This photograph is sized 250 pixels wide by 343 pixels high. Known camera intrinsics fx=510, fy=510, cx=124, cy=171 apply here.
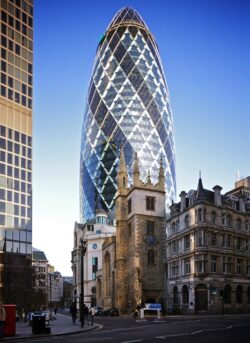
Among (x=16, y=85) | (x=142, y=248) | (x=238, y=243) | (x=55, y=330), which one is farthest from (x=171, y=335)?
(x=16, y=85)

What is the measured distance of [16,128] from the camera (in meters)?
98.9

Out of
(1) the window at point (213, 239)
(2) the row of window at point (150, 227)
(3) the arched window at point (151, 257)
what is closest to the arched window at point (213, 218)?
(1) the window at point (213, 239)

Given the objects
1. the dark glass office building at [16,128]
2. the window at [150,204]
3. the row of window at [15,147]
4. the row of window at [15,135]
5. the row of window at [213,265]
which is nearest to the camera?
the row of window at [213,265]

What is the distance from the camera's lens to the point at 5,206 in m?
93.7

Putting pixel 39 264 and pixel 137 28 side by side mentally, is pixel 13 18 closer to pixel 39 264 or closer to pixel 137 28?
pixel 137 28

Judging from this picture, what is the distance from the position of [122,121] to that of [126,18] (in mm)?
50477

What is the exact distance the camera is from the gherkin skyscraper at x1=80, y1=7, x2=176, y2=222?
148500mm

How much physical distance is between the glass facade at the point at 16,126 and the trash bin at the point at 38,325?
210ft

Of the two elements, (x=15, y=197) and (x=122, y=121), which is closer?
(x=15, y=197)

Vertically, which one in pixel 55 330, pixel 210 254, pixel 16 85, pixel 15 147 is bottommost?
pixel 55 330

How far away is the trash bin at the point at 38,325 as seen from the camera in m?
28.2

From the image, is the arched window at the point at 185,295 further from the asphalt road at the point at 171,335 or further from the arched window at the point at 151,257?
the asphalt road at the point at 171,335

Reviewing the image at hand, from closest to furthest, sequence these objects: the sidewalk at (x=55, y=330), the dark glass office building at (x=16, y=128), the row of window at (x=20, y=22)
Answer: the sidewalk at (x=55, y=330) < the dark glass office building at (x=16, y=128) < the row of window at (x=20, y=22)

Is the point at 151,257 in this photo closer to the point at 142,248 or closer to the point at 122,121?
the point at 142,248
